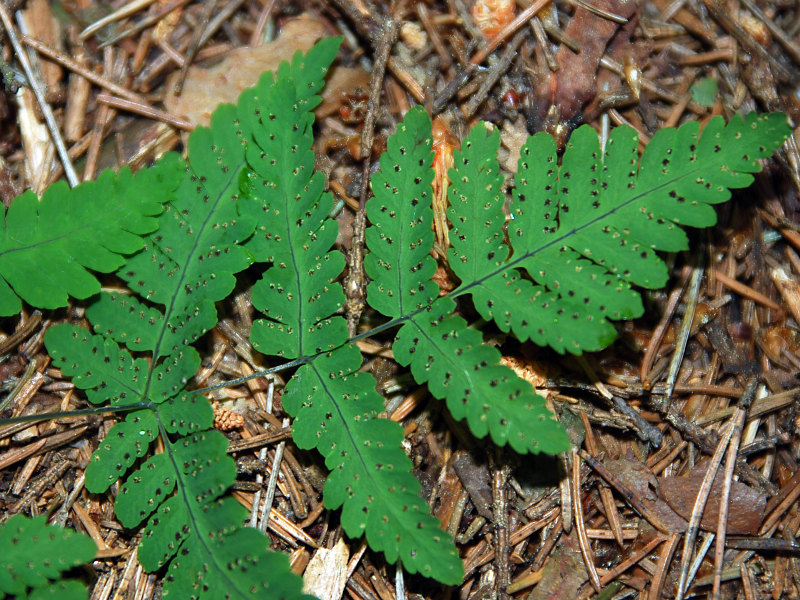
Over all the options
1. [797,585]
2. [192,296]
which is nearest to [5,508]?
[192,296]

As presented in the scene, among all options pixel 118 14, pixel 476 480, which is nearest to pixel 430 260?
pixel 476 480

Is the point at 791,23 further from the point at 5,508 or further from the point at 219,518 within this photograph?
the point at 5,508

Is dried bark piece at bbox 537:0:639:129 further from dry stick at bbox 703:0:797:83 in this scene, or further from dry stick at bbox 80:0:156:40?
dry stick at bbox 80:0:156:40

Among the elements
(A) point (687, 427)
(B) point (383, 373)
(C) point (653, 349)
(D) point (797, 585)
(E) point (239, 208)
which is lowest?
(D) point (797, 585)

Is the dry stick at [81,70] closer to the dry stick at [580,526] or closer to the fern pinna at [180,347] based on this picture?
the fern pinna at [180,347]

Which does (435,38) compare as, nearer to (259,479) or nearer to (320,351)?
(320,351)

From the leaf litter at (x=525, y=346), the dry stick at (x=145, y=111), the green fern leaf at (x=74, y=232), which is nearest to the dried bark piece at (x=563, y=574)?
the leaf litter at (x=525, y=346)
